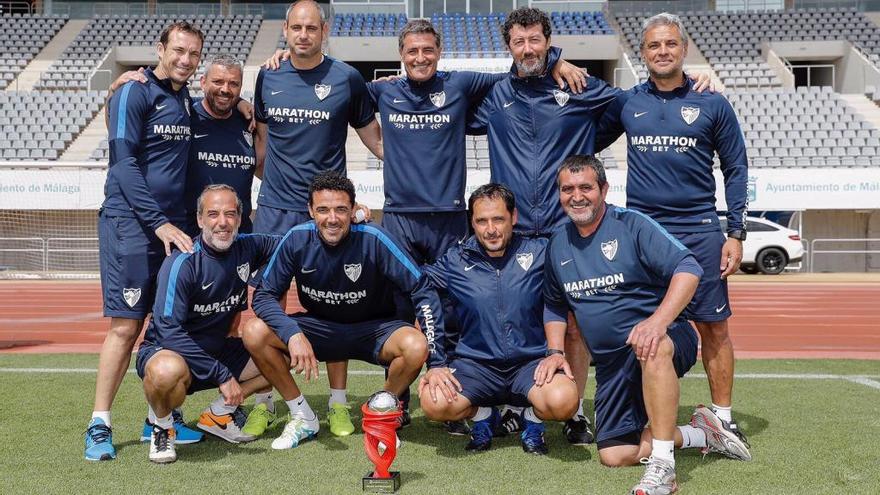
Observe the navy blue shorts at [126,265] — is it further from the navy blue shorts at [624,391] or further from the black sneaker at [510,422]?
the navy blue shorts at [624,391]

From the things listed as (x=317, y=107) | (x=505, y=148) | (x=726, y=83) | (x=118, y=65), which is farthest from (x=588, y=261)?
(x=118, y=65)

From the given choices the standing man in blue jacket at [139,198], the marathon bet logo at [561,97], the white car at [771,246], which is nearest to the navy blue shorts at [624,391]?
the marathon bet logo at [561,97]

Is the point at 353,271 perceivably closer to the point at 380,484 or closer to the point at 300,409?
the point at 300,409

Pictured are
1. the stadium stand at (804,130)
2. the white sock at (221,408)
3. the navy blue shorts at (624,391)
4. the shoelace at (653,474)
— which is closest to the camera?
the shoelace at (653,474)

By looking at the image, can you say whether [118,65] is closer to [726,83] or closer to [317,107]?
[726,83]

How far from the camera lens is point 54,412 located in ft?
16.4

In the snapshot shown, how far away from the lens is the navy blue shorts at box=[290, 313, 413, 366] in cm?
450

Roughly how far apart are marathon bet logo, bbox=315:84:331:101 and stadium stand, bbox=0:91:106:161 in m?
18.2

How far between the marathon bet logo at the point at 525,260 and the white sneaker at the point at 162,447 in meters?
1.99

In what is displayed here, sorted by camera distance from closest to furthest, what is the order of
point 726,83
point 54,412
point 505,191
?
point 505,191
point 54,412
point 726,83

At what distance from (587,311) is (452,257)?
0.90 m

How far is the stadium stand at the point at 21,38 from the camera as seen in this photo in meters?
26.3

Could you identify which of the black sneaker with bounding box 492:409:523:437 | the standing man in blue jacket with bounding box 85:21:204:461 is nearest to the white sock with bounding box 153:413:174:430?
the standing man in blue jacket with bounding box 85:21:204:461

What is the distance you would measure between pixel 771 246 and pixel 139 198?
1600cm
